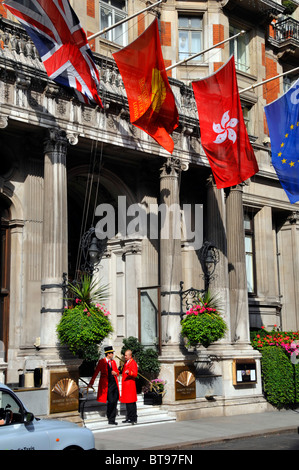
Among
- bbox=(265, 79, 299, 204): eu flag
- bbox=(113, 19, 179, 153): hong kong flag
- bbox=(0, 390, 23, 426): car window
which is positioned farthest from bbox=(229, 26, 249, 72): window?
bbox=(0, 390, 23, 426): car window

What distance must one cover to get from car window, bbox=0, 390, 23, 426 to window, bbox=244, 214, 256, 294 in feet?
60.2

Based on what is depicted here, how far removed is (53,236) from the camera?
16.6 meters

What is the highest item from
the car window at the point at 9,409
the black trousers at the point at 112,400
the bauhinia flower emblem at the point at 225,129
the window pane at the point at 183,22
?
the window pane at the point at 183,22

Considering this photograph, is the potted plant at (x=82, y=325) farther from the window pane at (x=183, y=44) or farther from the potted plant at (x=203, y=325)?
the window pane at (x=183, y=44)

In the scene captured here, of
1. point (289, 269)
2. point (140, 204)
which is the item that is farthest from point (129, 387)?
point (289, 269)

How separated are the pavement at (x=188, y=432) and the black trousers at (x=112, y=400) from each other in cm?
30

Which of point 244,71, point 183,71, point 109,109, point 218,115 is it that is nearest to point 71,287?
point 109,109

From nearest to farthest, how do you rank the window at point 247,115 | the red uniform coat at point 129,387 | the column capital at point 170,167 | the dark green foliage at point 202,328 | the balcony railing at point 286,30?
1. the red uniform coat at point 129,387
2. the dark green foliage at point 202,328
3. the column capital at point 170,167
4. the window at point 247,115
5. the balcony railing at point 286,30

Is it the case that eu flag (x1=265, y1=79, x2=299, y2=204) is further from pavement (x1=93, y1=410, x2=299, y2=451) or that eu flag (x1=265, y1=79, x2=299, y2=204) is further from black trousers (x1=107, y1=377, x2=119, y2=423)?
black trousers (x1=107, y1=377, x2=119, y2=423)

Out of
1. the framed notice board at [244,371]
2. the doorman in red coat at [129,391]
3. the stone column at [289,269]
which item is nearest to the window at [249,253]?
the stone column at [289,269]

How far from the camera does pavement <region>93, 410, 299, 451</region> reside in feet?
44.9

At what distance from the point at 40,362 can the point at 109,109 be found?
24.5 ft

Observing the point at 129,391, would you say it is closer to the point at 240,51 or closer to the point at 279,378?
the point at 279,378

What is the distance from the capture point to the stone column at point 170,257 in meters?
18.9
